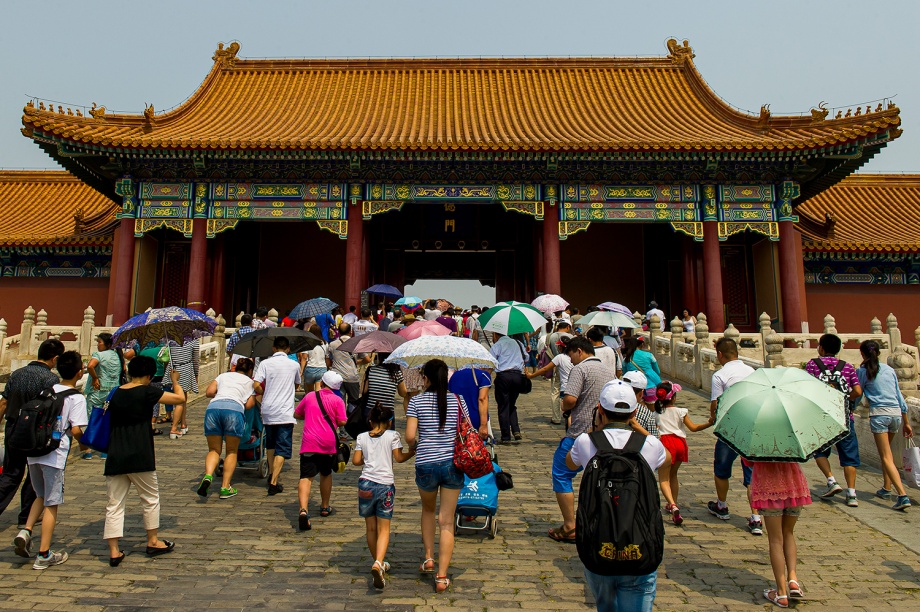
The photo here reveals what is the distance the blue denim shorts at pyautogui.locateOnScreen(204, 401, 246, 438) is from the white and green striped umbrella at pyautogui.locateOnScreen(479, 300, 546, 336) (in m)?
3.08

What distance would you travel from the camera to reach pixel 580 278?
20.2 meters

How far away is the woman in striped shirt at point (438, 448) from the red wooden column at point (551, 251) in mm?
11655

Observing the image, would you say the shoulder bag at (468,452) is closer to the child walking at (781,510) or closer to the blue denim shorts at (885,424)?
the child walking at (781,510)

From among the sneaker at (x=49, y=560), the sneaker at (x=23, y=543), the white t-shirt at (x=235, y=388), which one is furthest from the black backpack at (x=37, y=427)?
the white t-shirt at (x=235, y=388)

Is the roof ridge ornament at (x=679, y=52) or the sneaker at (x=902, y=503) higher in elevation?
the roof ridge ornament at (x=679, y=52)

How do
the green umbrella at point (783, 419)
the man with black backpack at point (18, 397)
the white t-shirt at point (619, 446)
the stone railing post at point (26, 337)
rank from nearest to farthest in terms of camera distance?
the white t-shirt at point (619, 446) < the green umbrella at point (783, 419) < the man with black backpack at point (18, 397) < the stone railing post at point (26, 337)

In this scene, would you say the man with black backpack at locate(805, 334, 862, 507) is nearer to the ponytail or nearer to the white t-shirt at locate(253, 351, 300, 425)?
the ponytail

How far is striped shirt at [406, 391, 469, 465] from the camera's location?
4.23m

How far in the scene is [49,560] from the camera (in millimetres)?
4543

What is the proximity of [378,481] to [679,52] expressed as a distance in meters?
20.2

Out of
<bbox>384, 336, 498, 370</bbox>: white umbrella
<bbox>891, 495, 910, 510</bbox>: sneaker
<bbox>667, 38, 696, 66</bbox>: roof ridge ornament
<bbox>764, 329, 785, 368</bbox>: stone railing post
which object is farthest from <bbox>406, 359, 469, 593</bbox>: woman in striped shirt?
<bbox>667, 38, 696, 66</bbox>: roof ridge ornament

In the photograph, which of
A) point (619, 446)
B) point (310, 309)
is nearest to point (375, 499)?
point (619, 446)

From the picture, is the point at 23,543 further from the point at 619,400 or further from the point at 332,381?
the point at 619,400

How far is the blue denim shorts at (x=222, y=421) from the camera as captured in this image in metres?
5.91
